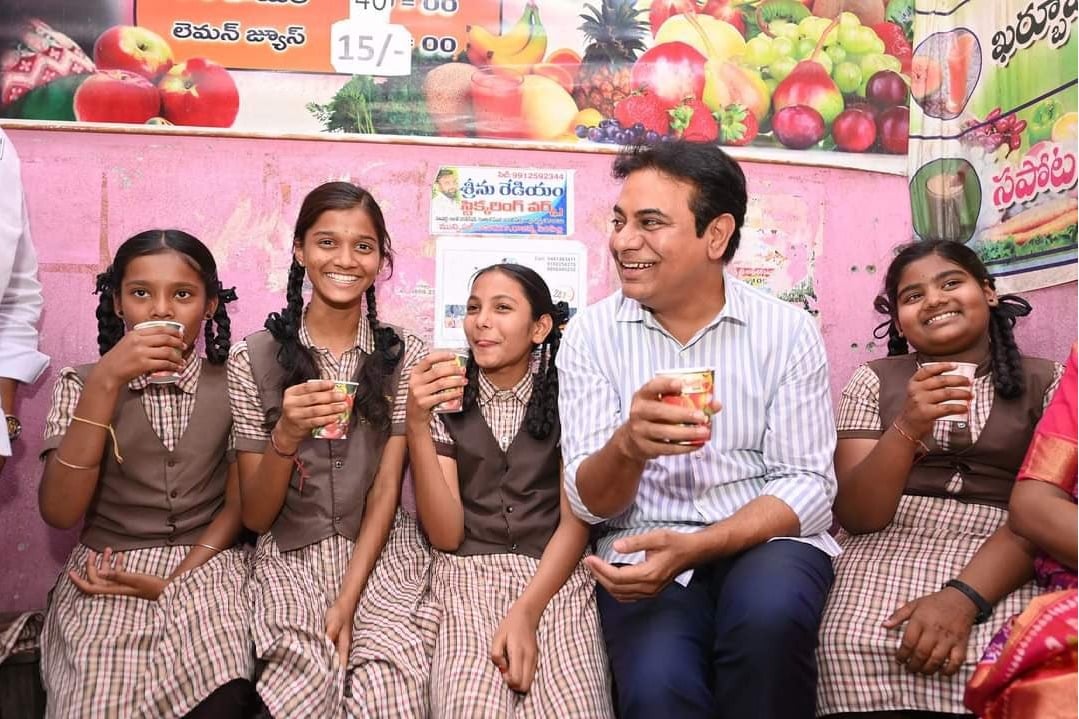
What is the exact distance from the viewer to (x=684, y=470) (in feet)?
7.96

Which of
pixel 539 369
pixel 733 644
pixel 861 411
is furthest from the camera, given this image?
pixel 539 369

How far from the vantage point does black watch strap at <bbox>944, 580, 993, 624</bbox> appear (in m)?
2.28

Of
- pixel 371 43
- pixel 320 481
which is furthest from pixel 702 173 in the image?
pixel 371 43

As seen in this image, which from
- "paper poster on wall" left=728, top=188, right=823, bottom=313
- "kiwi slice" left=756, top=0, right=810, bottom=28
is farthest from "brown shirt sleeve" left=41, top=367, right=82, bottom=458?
"kiwi slice" left=756, top=0, right=810, bottom=28

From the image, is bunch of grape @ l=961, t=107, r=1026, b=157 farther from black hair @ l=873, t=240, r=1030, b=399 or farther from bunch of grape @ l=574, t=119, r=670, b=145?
bunch of grape @ l=574, t=119, r=670, b=145

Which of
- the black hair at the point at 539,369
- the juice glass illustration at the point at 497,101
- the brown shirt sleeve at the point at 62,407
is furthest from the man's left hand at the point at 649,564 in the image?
the juice glass illustration at the point at 497,101

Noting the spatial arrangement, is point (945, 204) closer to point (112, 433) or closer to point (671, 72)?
point (671, 72)

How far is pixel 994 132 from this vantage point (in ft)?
10.7

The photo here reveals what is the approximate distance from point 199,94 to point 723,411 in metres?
2.20

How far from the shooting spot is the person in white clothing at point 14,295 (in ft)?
8.64

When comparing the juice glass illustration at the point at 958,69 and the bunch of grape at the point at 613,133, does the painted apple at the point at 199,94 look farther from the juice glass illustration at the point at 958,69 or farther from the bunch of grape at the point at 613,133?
the juice glass illustration at the point at 958,69

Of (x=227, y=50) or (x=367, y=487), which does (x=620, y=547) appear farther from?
(x=227, y=50)

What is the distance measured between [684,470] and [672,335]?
38cm

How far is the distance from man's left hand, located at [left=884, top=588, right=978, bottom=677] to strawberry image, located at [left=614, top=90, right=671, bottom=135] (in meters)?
1.98
